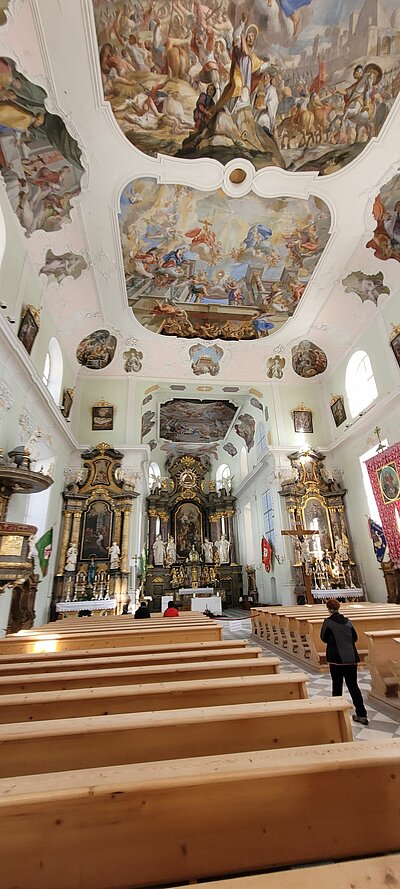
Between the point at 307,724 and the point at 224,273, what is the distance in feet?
44.5

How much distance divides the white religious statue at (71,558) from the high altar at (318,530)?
7.19 meters

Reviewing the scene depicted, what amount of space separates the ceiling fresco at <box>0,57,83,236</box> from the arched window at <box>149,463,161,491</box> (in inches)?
586

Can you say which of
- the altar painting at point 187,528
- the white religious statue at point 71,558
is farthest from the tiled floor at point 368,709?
the altar painting at point 187,528

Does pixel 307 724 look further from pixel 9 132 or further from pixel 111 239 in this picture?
pixel 111 239

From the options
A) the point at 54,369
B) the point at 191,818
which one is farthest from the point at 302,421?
the point at 191,818

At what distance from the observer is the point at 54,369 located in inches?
516

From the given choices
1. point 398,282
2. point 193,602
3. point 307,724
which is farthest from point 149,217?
point 193,602

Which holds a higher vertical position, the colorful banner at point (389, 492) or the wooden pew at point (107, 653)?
the colorful banner at point (389, 492)

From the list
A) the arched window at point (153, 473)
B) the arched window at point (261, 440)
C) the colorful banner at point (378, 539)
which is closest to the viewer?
the colorful banner at point (378, 539)

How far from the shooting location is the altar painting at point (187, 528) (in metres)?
21.8

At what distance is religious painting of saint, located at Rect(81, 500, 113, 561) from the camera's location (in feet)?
43.4

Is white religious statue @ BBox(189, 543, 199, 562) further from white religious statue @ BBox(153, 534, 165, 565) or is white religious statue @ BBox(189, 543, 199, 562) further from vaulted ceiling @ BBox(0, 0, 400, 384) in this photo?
vaulted ceiling @ BBox(0, 0, 400, 384)

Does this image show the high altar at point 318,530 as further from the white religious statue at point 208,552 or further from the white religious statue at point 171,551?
the white religious statue at point 171,551

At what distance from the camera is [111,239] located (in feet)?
37.4
